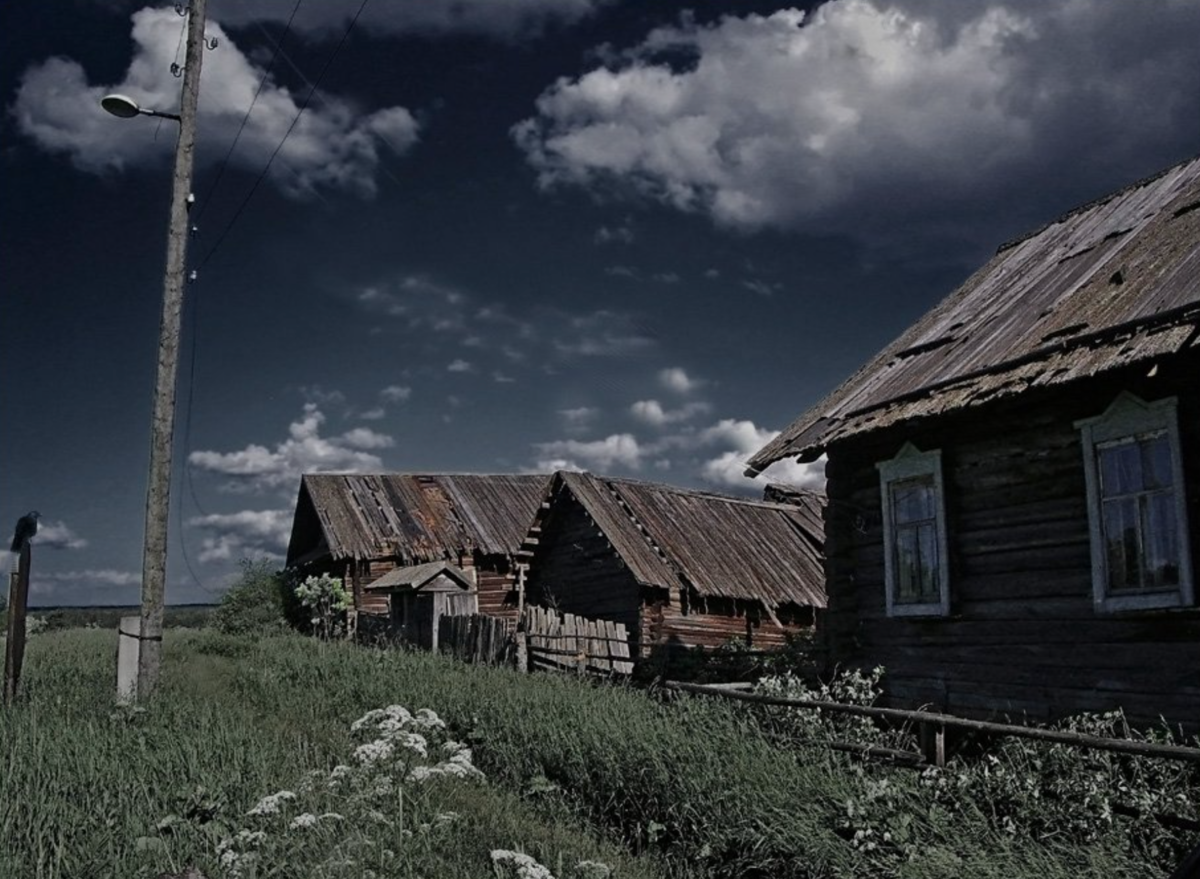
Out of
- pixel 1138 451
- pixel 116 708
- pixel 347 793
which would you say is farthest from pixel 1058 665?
pixel 116 708

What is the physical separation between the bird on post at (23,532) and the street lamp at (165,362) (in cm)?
127

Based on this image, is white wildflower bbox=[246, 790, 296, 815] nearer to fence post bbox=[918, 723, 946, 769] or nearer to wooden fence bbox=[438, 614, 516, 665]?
fence post bbox=[918, 723, 946, 769]

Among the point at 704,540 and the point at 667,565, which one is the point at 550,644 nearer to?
the point at 667,565

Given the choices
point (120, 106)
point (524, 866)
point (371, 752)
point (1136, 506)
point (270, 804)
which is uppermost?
point (120, 106)

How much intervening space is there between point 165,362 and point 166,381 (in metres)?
→ 0.23

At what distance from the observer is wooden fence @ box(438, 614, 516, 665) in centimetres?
1847

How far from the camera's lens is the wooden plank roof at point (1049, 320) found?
29.9 ft

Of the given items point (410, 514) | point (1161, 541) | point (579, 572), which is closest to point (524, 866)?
point (1161, 541)

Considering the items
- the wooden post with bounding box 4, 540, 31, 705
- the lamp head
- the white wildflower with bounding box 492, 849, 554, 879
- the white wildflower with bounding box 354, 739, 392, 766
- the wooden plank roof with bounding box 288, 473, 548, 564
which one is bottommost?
the white wildflower with bounding box 492, 849, 554, 879

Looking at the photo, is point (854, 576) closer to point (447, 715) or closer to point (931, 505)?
point (931, 505)

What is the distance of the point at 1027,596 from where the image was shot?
10234 millimetres

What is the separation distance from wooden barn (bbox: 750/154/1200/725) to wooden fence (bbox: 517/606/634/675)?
5.80 meters

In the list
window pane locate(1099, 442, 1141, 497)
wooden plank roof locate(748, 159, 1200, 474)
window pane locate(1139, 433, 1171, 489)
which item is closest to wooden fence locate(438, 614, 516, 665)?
wooden plank roof locate(748, 159, 1200, 474)

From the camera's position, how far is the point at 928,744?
8.23m
